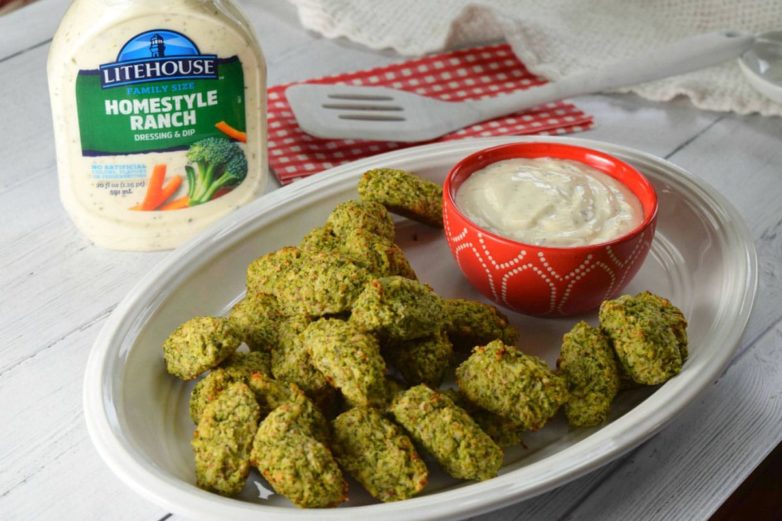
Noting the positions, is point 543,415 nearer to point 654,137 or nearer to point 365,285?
point 365,285

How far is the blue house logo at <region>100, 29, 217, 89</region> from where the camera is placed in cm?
138

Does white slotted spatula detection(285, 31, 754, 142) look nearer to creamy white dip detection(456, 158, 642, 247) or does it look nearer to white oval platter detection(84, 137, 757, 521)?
white oval platter detection(84, 137, 757, 521)

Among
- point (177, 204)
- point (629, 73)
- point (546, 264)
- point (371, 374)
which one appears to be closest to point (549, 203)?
point (546, 264)

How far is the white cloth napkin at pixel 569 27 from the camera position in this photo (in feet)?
6.79

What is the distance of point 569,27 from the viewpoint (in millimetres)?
2281

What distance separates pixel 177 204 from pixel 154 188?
0.04 meters

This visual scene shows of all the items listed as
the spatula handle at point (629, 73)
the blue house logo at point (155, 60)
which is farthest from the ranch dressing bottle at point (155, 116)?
the spatula handle at point (629, 73)

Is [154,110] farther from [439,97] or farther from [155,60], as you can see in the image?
[439,97]

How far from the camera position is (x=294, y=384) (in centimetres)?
112

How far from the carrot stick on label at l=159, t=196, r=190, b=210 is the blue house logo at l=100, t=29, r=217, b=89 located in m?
0.19

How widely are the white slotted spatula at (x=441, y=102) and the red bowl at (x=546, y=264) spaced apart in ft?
1.37

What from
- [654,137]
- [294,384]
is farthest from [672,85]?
[294,384]

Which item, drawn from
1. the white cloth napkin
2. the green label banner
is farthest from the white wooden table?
the green label banner

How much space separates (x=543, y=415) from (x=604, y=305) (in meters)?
0.19
